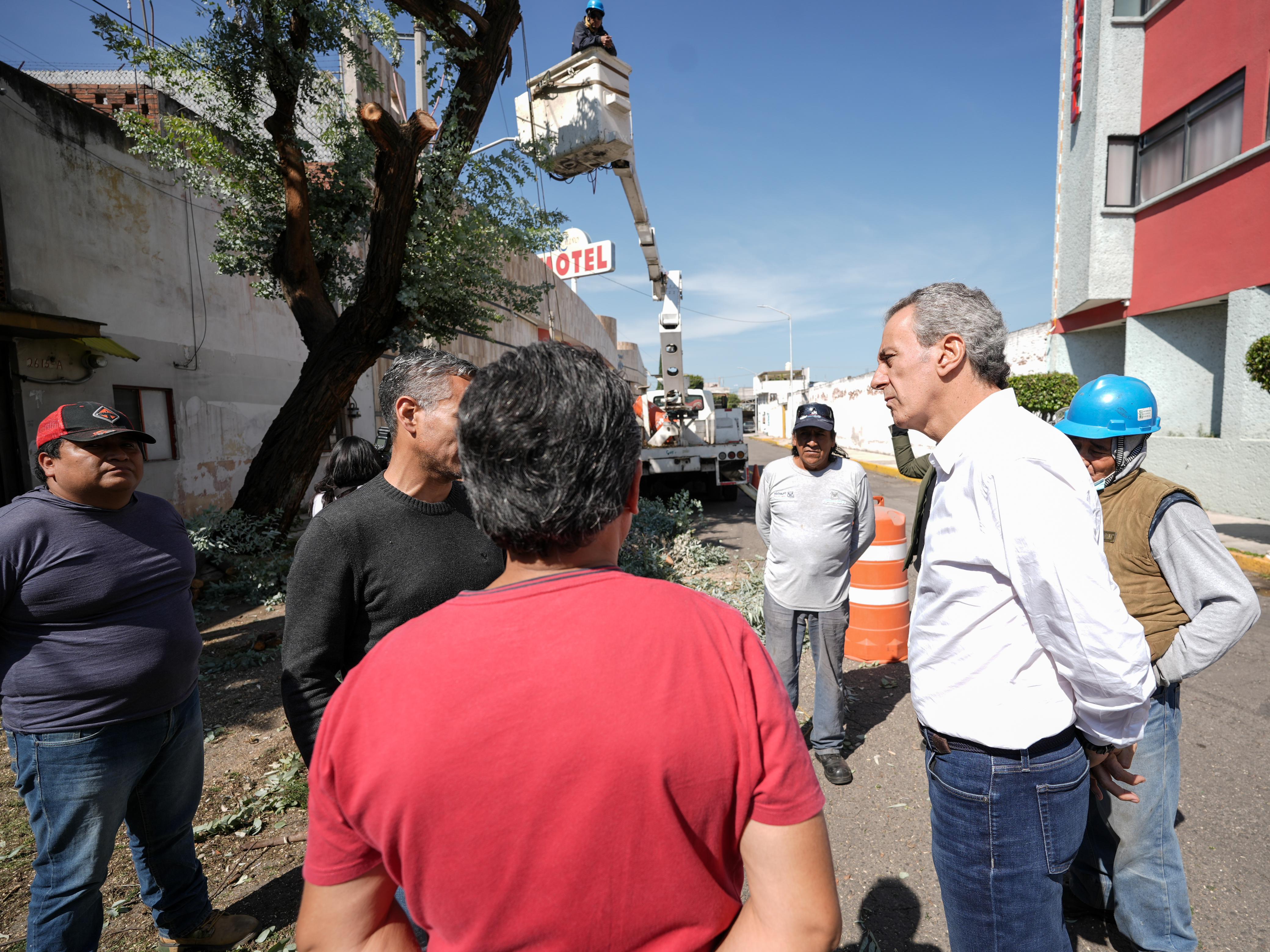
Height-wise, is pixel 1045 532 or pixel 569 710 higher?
pixel 1045 532

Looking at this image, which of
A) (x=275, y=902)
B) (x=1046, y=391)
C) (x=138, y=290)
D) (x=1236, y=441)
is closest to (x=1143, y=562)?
(x=275, y=902)

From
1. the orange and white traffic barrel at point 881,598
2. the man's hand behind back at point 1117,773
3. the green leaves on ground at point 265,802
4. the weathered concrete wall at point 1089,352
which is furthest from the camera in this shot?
the weathered concrete wall at point 1089,352

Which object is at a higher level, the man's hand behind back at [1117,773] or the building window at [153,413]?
the building window at [153,413]

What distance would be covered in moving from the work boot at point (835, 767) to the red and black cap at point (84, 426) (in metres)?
3.43

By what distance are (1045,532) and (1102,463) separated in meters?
1.16

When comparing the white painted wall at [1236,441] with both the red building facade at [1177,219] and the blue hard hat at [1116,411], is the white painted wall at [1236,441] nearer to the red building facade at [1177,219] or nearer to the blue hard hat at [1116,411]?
the red building facade at [1177,219]

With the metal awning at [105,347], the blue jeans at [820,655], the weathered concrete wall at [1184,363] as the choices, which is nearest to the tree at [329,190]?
the metal awning at [105,347]

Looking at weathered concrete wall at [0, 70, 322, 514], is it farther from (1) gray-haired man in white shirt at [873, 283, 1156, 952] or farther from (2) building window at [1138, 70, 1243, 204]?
(2) building window at [1138, 70, 1243, 204]

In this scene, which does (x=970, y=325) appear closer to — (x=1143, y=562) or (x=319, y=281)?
(x=1143, y=562)

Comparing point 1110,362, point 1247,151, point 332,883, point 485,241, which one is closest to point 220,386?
point 485,241

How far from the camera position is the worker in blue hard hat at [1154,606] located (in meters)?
2.03

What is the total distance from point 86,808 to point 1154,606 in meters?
3.51

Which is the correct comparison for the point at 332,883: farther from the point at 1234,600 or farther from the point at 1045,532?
the point at 1234,600

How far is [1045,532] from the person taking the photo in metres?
1.45
